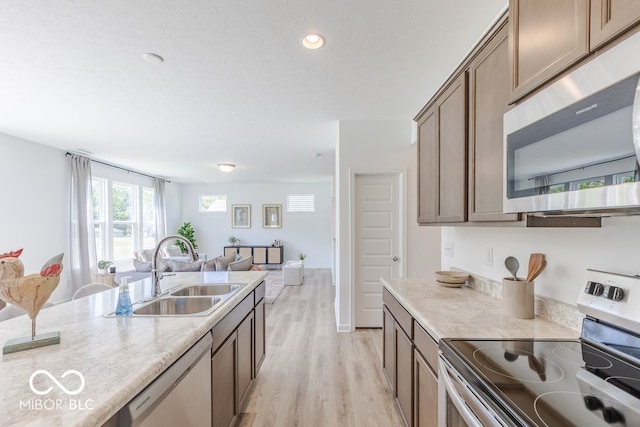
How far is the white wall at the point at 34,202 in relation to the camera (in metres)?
4.30

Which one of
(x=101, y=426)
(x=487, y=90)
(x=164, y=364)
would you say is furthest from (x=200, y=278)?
(x=487, y=90)

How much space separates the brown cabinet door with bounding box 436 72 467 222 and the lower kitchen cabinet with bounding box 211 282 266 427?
1513 mm

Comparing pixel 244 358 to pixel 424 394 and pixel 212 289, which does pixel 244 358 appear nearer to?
pixel 212 289

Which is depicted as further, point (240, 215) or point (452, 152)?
point (240, 215)

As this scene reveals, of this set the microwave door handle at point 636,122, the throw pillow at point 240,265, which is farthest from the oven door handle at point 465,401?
the throw pillow at point 240,265

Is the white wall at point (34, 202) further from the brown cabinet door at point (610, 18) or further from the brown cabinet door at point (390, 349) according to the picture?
the brown cabinet door at point (610, 18)

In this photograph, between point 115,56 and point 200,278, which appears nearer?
point 115,56

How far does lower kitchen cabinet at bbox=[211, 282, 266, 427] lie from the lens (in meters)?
1.57

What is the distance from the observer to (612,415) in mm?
737

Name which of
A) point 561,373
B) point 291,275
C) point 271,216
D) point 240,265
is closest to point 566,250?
point 561,373

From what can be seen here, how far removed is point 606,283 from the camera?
43.5 inches

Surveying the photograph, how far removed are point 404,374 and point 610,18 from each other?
187cm

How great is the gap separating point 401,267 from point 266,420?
2351mm

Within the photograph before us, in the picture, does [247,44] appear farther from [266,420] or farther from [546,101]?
[266,420]
